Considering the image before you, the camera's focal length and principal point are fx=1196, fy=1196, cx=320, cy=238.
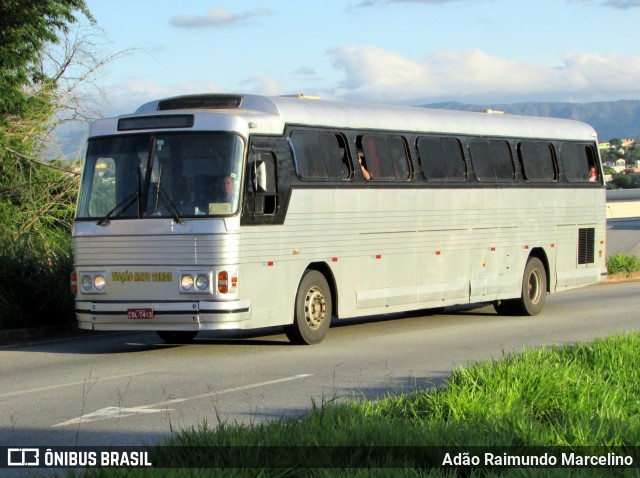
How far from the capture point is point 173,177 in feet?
48.1

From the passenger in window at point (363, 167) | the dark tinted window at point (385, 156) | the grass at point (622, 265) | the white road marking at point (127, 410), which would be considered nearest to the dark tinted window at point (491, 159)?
the dark tinted window at point (385, 156)

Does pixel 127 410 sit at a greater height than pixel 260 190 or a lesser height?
lesser

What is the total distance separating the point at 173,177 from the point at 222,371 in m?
2.71

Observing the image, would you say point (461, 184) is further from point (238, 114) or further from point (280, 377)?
point (280, 377)

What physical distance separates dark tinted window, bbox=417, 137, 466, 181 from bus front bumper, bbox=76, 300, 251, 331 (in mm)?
5001

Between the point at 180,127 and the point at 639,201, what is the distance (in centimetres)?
6933

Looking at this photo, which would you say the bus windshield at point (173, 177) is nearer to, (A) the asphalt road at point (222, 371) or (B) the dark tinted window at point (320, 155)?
(B) the dark tinted window at point (320, 155)

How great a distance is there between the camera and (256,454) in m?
7.24

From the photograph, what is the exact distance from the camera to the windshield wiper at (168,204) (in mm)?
14484

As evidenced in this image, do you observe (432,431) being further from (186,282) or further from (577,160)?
(577,160)

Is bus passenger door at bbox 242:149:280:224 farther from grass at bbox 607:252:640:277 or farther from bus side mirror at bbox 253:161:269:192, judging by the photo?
grass at bbox 607:252:640:277

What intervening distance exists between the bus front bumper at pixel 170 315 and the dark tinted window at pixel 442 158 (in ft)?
16.4

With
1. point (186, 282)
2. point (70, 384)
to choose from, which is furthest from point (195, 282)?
point (70, 384)

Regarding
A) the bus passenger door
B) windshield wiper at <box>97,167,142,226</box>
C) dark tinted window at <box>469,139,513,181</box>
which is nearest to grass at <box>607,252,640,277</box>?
dark tinted window at <box>469,139,513,181</box>
